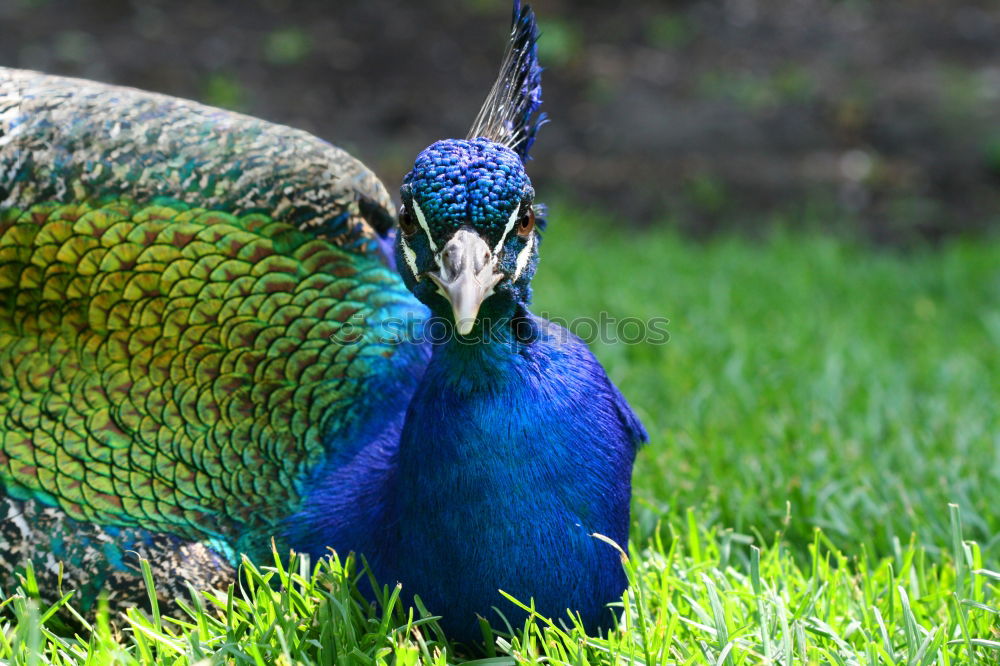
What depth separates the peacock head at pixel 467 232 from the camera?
1.47 m

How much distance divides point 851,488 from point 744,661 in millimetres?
1066

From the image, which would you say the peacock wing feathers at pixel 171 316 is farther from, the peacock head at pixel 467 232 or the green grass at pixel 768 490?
→ the peacock head at pixel 467 232

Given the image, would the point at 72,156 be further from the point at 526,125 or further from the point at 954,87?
the point at 954,87

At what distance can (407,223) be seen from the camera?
5.16ft

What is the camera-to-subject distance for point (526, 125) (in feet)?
6.44

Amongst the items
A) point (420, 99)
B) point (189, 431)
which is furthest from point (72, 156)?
point (420, 99)

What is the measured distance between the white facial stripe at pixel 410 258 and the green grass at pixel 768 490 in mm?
554

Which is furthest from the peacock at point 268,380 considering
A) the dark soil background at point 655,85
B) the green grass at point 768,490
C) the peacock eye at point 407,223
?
the dark soil background at point 655,85

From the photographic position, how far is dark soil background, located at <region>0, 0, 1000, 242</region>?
18.6ft

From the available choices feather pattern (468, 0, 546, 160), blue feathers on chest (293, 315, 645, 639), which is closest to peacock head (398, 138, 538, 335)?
blue feathers on chest (293, 315, 645, 639)

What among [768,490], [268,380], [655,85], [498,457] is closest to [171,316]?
[268,380]

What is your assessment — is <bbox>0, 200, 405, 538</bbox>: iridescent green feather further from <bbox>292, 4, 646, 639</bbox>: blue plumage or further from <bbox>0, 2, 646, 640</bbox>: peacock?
<bbox>292, 4, 646, 639</bbox>: blue plumage

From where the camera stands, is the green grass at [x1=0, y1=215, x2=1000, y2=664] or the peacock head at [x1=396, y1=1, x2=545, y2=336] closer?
the peacock head at [x1=396, y1=1, x2=545, y2=336]

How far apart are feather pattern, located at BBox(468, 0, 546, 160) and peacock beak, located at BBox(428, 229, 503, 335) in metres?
0.48
